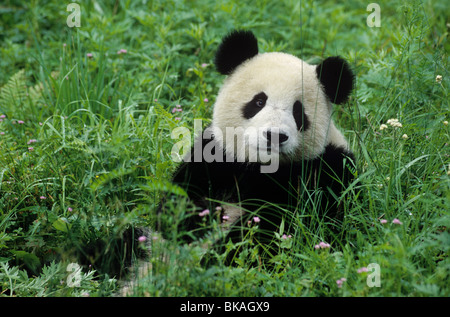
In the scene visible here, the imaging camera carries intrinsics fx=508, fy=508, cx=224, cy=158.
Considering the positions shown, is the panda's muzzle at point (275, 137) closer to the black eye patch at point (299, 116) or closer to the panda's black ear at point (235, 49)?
the black eye patch at point (299, 116)

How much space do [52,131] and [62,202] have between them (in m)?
0.73

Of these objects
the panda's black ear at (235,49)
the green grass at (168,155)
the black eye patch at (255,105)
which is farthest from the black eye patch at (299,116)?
the panda's black ear at (235,49)

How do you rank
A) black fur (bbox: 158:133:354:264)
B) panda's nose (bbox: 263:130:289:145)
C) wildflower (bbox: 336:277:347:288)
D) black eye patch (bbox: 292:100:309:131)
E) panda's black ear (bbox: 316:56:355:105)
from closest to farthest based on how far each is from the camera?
wildflower (bbox: 336:277:347:288) → panda's nose (bbox: 263:130:289:145) → black fur (bbox: 158:133:354:264) → black eye patch (bbox: 292:100:309:131) → panda's black ear (bbox: 316:56:355:105)

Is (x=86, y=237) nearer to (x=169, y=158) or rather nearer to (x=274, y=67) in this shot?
(x=169, y=158)

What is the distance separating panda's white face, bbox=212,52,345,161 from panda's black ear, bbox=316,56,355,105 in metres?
0.05

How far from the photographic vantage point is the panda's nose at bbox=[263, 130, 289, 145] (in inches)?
115

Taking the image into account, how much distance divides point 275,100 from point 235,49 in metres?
0.52

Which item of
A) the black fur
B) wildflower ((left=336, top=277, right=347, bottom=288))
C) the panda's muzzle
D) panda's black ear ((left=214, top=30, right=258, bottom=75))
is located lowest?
wildflower ((left=336, top=277, right=347, bottom=288))

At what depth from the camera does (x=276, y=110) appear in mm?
3092

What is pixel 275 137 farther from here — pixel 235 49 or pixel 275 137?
pixel 235 49

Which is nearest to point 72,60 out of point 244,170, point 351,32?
point 244,170

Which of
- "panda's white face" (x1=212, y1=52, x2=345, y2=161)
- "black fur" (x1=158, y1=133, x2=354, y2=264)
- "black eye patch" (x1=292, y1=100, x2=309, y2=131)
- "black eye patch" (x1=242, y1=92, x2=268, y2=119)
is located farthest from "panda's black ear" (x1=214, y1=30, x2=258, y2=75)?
"black fur" (x1=158, y1=133, x2=354, y2=264)

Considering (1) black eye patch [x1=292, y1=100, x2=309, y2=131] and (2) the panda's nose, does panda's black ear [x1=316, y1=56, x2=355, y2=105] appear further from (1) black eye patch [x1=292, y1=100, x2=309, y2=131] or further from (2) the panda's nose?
(2) the panda's nose

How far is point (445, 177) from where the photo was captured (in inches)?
119
